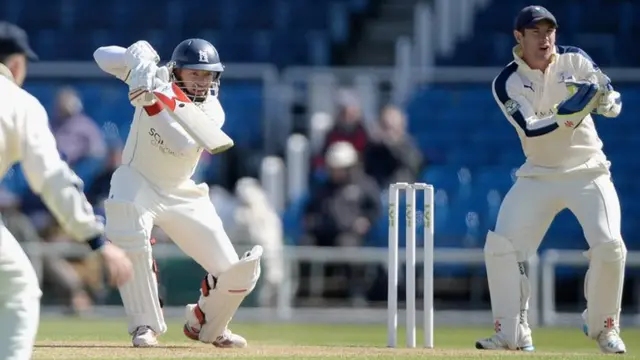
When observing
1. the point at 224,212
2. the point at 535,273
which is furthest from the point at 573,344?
the point at 224,212

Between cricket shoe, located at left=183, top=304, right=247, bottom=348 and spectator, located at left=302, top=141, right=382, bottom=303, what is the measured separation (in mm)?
5727

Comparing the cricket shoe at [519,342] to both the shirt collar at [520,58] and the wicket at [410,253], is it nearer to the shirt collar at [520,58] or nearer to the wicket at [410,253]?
the wicket at [410,253]

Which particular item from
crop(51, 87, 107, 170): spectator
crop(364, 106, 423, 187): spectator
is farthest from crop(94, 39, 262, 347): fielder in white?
crop(51, 87, 107, 170): spectator

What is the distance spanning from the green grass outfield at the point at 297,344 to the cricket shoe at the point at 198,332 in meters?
0.09

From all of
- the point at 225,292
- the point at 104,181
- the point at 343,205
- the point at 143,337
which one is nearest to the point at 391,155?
the point at 343,205

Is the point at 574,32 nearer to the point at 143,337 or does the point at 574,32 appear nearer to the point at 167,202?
the point at 167,202

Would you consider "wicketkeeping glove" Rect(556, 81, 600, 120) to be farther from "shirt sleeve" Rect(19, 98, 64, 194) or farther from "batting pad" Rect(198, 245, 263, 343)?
"shirt sleeve" Rect(19, 98, 64, 194)

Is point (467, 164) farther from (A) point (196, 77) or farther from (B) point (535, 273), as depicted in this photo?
(A) point (196, 77)

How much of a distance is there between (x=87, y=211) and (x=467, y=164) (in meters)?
10.8

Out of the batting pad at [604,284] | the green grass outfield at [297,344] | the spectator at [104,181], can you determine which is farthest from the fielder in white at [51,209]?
the spectator at [104,181]

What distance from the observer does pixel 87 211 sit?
18.1ft

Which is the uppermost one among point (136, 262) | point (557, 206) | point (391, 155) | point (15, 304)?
point (15, 304)

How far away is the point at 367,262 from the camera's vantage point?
14.4m

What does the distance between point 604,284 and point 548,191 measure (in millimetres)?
628
